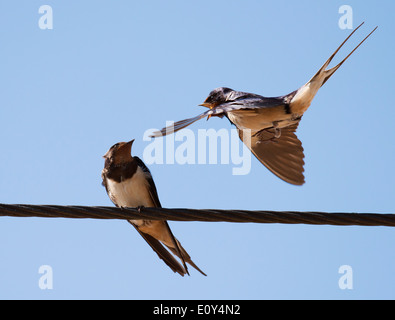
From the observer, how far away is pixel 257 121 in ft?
16.4

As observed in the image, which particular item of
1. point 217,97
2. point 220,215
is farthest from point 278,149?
point 220,215

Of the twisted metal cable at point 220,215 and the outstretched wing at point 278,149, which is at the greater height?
the outstretched wing at point 278,149

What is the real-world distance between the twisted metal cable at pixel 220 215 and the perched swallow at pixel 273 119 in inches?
47.6

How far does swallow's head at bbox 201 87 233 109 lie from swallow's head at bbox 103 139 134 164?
810 mm

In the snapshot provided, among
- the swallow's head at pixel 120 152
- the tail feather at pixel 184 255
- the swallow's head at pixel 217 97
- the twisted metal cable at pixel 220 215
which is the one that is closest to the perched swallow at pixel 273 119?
the swallow's head at pixel 217 97

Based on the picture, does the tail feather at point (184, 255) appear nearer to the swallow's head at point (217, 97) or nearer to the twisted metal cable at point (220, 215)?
the twisted metal cable at point (220, 215)

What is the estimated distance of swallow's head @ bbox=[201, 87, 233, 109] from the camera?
5254 millimetres

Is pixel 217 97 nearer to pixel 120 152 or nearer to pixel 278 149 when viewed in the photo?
pixel 278 149

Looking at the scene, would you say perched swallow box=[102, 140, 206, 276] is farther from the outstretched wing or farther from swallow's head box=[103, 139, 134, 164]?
the outstretched wing

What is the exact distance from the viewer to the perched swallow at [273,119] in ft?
15.6

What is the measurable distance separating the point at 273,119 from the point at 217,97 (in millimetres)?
548

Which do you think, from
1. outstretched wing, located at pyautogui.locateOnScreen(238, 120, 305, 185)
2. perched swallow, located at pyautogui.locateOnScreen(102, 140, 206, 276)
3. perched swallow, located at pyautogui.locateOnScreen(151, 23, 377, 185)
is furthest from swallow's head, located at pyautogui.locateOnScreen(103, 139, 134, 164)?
outstretched wing, located at pyautogui.locateOnScreen(238, 120, 305, 185)

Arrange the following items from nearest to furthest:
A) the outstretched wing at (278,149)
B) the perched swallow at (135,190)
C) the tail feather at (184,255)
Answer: the tail feather at (184,255)
the perched swallow at (135,190)
the outstretched wing at (278,149)

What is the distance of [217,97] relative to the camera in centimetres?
533
